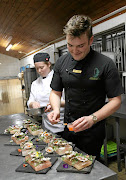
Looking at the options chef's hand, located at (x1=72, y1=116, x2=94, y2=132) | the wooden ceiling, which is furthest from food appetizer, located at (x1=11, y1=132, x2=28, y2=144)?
the wooden ceiling

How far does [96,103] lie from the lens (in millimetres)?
1504

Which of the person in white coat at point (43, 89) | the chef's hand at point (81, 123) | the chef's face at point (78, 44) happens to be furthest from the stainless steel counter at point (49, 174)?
the person in white coat at point (43, 89)

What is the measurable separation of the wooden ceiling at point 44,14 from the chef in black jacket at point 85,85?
60.9 inches

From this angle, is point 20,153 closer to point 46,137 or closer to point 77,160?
point 46,137

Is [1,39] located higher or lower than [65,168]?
higher

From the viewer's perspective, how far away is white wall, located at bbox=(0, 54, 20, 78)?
31.0ft

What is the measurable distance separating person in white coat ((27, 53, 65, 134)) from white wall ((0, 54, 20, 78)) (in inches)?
277

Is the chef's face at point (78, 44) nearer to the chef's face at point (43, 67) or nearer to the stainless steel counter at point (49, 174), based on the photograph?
the stainless steel counter at point (49, 174)

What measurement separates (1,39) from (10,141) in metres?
5.50

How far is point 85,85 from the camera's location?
4.80 ft

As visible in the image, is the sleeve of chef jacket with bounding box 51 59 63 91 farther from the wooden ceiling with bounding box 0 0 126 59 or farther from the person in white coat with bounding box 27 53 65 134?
the wooden ceiling with bounding box 0 0 126 59

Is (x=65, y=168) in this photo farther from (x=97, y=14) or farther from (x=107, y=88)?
(x=97, y=14)

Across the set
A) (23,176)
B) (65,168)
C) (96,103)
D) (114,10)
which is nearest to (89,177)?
(65,168)

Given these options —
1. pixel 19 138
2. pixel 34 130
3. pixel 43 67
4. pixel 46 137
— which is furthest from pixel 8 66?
pixel 46 137
